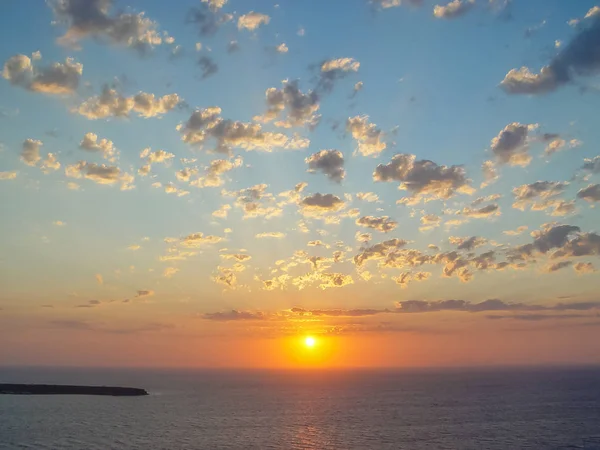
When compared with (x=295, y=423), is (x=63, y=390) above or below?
above

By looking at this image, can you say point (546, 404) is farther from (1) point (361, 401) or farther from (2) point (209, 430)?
(2) point (209, 430)

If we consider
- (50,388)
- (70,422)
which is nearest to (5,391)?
(50,388)

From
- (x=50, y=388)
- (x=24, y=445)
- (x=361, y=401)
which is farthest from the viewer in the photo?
(x=50, y=388)

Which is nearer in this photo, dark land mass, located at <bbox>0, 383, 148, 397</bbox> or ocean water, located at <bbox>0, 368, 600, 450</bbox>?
ocean water, located at <bbox>0, 368, 600, 450</bbox>

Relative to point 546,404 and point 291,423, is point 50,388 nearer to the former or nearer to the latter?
point 291,423

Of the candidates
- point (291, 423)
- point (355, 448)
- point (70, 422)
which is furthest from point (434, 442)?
point (70, 422)

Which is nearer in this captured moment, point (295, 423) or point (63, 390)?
point (295, 423)

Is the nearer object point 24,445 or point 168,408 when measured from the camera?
point 24,445

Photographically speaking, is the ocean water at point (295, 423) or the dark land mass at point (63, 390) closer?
the ocean water at point (295, 423)

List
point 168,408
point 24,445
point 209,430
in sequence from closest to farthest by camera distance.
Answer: point 24,445, point 209,430, point 168,408
